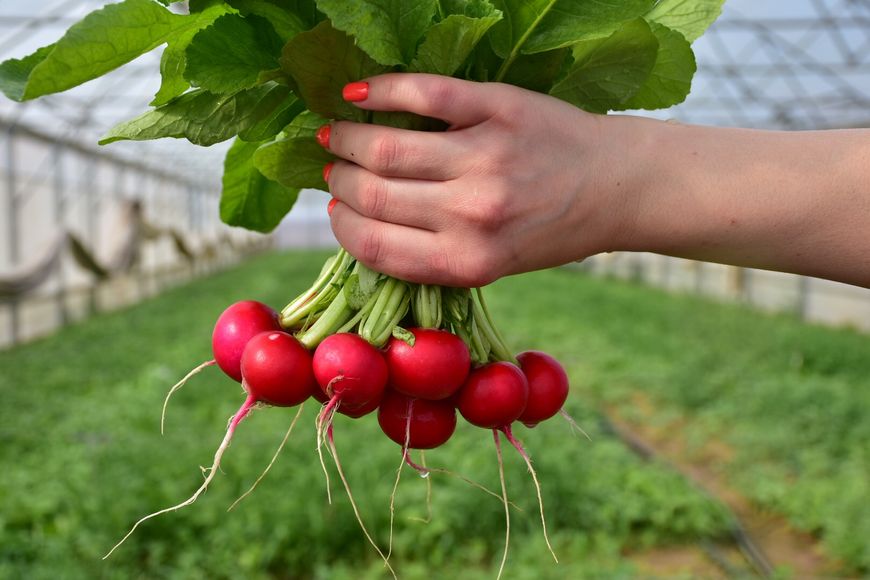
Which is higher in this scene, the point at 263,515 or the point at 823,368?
the point at 263,515

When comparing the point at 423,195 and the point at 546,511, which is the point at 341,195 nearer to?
the point at 423,195

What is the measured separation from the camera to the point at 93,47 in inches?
31.1

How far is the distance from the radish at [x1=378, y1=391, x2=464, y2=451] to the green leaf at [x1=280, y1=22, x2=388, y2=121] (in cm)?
34

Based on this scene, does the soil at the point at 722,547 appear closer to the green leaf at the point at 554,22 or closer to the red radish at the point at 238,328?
the red radish at the point at 238,328

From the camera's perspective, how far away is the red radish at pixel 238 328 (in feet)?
3.05

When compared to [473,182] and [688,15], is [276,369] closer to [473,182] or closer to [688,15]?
[473,182]

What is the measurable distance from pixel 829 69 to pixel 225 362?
480 inches

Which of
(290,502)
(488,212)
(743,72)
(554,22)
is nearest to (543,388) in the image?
(488,212)

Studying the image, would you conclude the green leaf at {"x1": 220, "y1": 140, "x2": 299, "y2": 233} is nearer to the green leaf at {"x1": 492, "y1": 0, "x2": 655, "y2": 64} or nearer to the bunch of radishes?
the bunch of radishes

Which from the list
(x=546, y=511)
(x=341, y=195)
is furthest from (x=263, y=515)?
(x=341, y=195)

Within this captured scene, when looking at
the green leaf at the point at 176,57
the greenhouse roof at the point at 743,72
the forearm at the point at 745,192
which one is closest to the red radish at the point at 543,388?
the forearm at the point at 745,192

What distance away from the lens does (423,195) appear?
2.52ft

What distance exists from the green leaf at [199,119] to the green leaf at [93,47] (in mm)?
65

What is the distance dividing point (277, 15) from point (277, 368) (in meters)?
0.37
